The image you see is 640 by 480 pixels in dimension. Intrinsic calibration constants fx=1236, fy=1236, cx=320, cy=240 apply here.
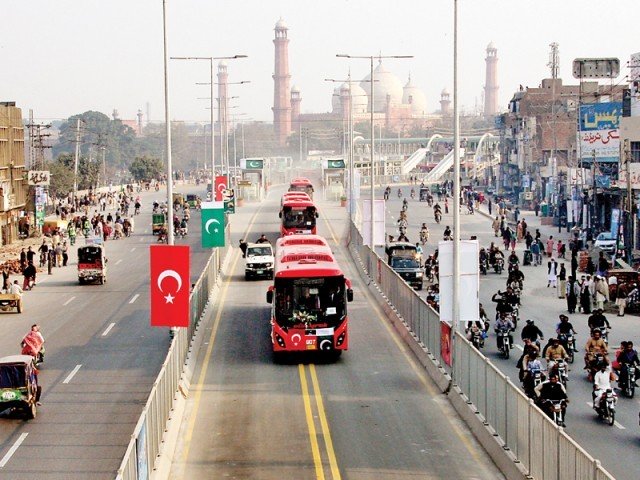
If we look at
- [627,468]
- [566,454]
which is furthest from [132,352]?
[566,454]

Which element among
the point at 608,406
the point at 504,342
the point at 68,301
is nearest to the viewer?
the point at 608,406

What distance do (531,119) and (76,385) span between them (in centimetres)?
10084

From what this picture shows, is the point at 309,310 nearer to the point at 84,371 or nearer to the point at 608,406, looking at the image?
the point at 84,371

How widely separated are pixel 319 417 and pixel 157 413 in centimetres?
490

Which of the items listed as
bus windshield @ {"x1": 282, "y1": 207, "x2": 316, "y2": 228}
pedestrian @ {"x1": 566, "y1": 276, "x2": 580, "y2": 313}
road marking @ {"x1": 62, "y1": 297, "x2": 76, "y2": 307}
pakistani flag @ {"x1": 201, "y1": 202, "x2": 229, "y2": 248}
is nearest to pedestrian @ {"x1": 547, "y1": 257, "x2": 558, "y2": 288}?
pedestrian @ {"x1": 566, "y1": 276, "x2": 580, "y2": 313}

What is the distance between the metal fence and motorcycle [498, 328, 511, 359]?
236 cm

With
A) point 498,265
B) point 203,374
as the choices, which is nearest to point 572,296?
point 498,265

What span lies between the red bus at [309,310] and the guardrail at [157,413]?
243 cm

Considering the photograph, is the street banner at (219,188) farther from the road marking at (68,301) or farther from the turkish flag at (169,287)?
the turkish flag at (169,287)

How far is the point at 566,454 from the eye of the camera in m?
16.0

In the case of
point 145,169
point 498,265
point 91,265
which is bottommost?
point 498,265

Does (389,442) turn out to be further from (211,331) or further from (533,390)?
(211,331)

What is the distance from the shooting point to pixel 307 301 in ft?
100

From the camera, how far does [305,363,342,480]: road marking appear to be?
20.4 m
